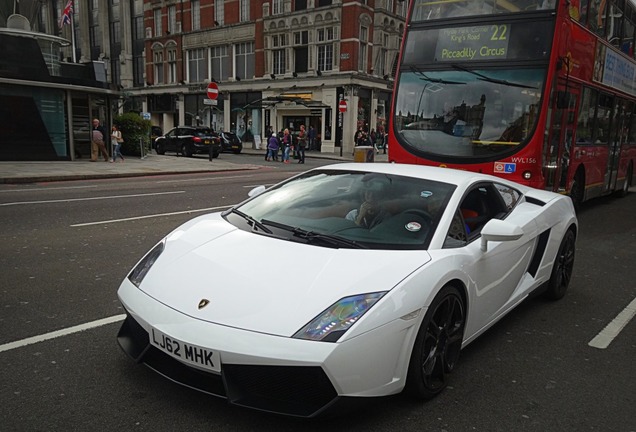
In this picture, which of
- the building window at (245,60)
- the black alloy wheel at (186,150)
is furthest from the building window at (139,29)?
the black alloy wheel at (186,150)

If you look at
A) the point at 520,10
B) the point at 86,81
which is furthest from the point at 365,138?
the point at 520,10

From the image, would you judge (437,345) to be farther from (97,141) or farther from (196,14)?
(196,14)

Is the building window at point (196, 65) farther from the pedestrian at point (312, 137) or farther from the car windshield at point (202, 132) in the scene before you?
the car windshield at point (202, 132)

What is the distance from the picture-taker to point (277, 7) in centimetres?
3953

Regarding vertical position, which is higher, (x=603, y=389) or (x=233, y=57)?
(x=233, y=57)

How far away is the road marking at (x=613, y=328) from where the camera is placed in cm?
413

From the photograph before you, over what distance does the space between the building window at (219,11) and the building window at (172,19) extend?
17.7ft

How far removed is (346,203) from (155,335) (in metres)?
1.67

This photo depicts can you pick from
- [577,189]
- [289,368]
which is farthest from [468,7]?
[289,368]

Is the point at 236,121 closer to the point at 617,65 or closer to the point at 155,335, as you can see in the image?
the point at 617,65

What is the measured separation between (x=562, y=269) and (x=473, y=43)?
192 inches

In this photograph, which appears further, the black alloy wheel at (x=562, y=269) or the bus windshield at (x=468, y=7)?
the bus windshield at (x=468, y=7)

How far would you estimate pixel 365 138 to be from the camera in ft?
108

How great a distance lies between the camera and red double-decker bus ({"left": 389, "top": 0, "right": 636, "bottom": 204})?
8094 millimetres
